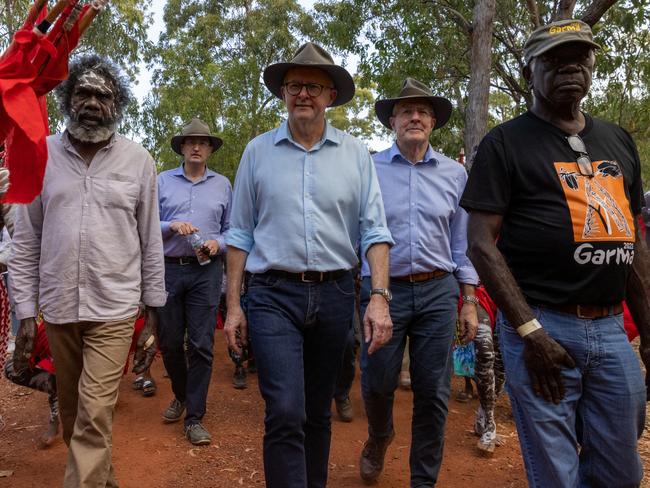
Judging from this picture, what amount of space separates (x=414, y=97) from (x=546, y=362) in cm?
244

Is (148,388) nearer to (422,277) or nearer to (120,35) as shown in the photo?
(422,277)

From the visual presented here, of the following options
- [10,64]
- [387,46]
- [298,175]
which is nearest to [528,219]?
[298,175]

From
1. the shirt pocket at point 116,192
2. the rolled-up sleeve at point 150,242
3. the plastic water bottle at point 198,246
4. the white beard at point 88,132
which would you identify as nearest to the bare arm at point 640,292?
the rolled-up sleeve at point 150,242

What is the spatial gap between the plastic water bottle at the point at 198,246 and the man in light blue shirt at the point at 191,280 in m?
0.02

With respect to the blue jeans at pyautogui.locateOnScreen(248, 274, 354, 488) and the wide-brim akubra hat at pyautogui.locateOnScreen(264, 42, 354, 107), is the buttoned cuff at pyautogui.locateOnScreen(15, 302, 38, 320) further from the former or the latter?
the wide-brim akubra hat at pyautogui.locateOnScreen(264, 42, 354, 107)

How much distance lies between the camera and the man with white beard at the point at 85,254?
3693 mm

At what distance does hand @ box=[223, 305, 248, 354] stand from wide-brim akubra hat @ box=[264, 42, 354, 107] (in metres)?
1.29

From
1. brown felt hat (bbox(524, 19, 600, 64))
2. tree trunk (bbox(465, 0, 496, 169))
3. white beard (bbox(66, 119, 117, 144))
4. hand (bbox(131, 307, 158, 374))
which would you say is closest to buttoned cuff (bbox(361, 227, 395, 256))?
brown felt hat (bbox(524, 19, 600, 64))

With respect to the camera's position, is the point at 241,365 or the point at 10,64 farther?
the point at 241,365

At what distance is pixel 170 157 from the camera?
18547 mm

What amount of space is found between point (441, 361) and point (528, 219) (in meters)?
1.59

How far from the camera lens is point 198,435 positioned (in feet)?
16.9

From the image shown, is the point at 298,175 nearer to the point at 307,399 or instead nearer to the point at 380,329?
the point at 380,329

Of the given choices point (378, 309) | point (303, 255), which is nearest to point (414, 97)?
point (303, 255)
